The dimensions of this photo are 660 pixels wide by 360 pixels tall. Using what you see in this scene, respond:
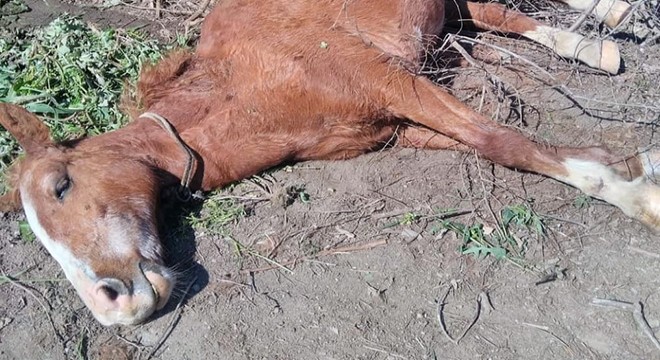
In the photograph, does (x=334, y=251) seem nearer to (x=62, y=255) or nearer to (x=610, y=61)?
(x=62, y=255)

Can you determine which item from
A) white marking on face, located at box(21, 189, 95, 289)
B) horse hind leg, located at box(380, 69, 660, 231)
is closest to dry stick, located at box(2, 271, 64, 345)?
white marking on face, located at box(21, 189, 95, 289)

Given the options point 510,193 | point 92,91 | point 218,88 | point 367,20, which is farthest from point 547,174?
point 92,91

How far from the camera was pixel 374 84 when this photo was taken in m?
4.32

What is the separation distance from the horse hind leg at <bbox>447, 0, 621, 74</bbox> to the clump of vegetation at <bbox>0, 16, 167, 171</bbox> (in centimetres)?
221

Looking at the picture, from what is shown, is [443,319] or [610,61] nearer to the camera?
[443,319]

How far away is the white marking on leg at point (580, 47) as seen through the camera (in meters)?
4.86

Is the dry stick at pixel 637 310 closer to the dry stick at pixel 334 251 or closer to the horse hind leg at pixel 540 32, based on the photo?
the dry stick at pixel 334 251

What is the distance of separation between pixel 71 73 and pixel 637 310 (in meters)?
3.84

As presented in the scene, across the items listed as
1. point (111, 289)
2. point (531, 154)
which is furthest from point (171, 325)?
point (531, 154)

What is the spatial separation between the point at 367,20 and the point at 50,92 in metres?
2.15

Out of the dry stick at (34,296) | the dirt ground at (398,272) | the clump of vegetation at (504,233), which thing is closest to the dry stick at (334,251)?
the dirt ground at (398,272)

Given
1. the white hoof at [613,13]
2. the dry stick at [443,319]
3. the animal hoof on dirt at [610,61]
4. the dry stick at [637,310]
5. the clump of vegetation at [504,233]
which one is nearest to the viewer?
the dry stick at [637,310]

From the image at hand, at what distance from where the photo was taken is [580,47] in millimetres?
5051

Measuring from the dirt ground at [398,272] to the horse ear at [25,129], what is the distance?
2.01ft
